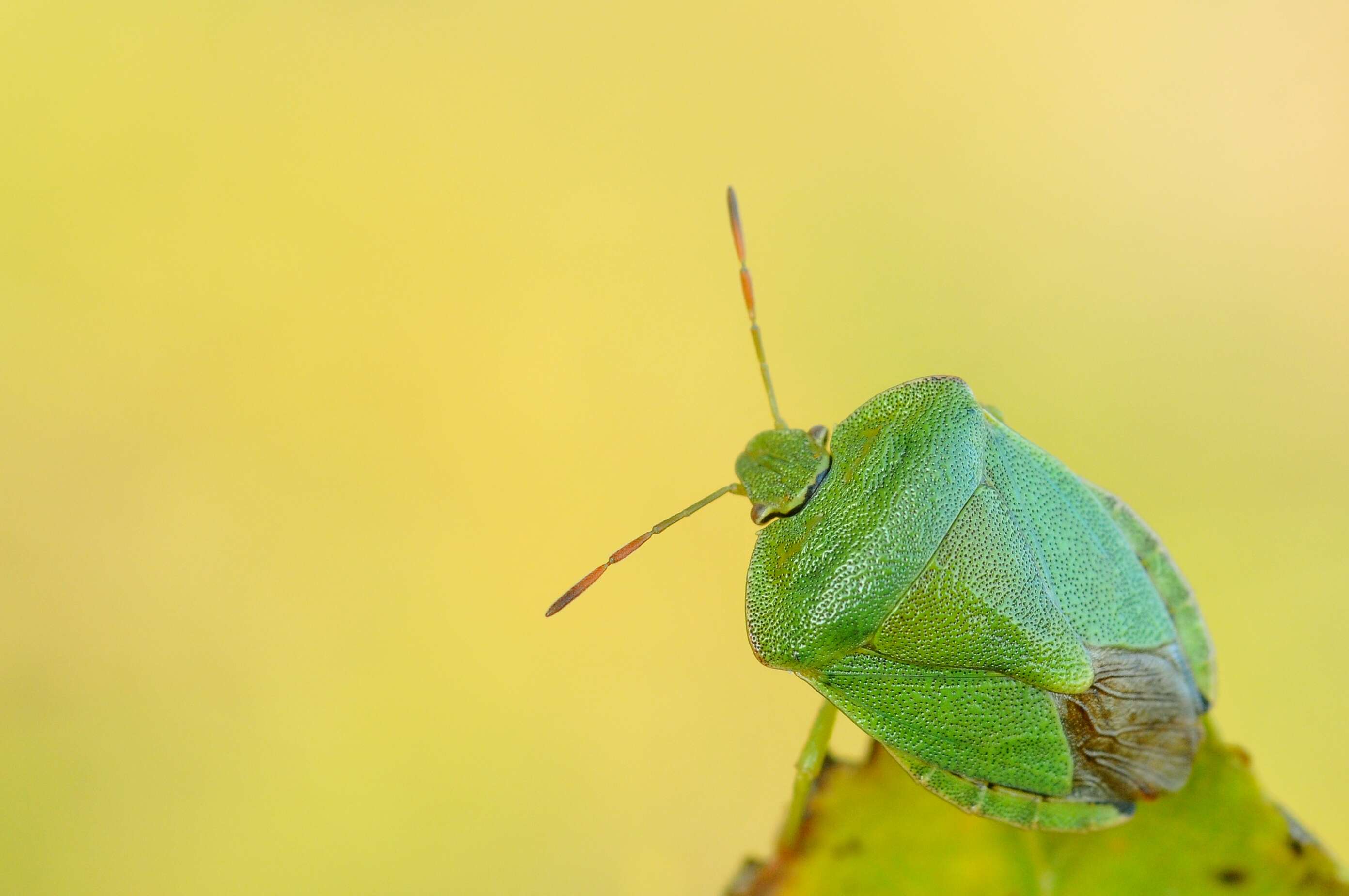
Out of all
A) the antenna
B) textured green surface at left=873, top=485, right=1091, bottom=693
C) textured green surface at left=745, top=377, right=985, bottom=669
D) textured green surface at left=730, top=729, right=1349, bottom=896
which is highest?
the antenna

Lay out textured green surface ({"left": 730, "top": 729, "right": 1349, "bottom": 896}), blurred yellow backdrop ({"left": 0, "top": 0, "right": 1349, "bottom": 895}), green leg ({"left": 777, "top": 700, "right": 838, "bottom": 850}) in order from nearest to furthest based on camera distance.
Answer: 1. textured green surface ({"left": 730, "top": 729, "right": 1349, "bottom": 896})
2. green leg ({"left": 777, "top": 700, "right": 838, "bottom": 850})
3. blurred yellow backdrop ({"left": 0, "top": 0, "right": 1349, "bottom": 895})

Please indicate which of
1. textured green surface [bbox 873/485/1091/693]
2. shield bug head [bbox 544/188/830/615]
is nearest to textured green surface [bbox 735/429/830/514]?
shield bug head [bbox 544/188/830/615]

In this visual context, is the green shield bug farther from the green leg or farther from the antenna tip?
the antenna tip

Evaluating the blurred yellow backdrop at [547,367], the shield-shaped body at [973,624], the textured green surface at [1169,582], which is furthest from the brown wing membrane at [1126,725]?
the blurred yellow backdrop at [547,367]

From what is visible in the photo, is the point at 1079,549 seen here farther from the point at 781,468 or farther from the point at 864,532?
the point at 781,468

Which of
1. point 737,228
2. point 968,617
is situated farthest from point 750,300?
point 968,617

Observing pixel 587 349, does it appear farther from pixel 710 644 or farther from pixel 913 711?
pixel 913 711
